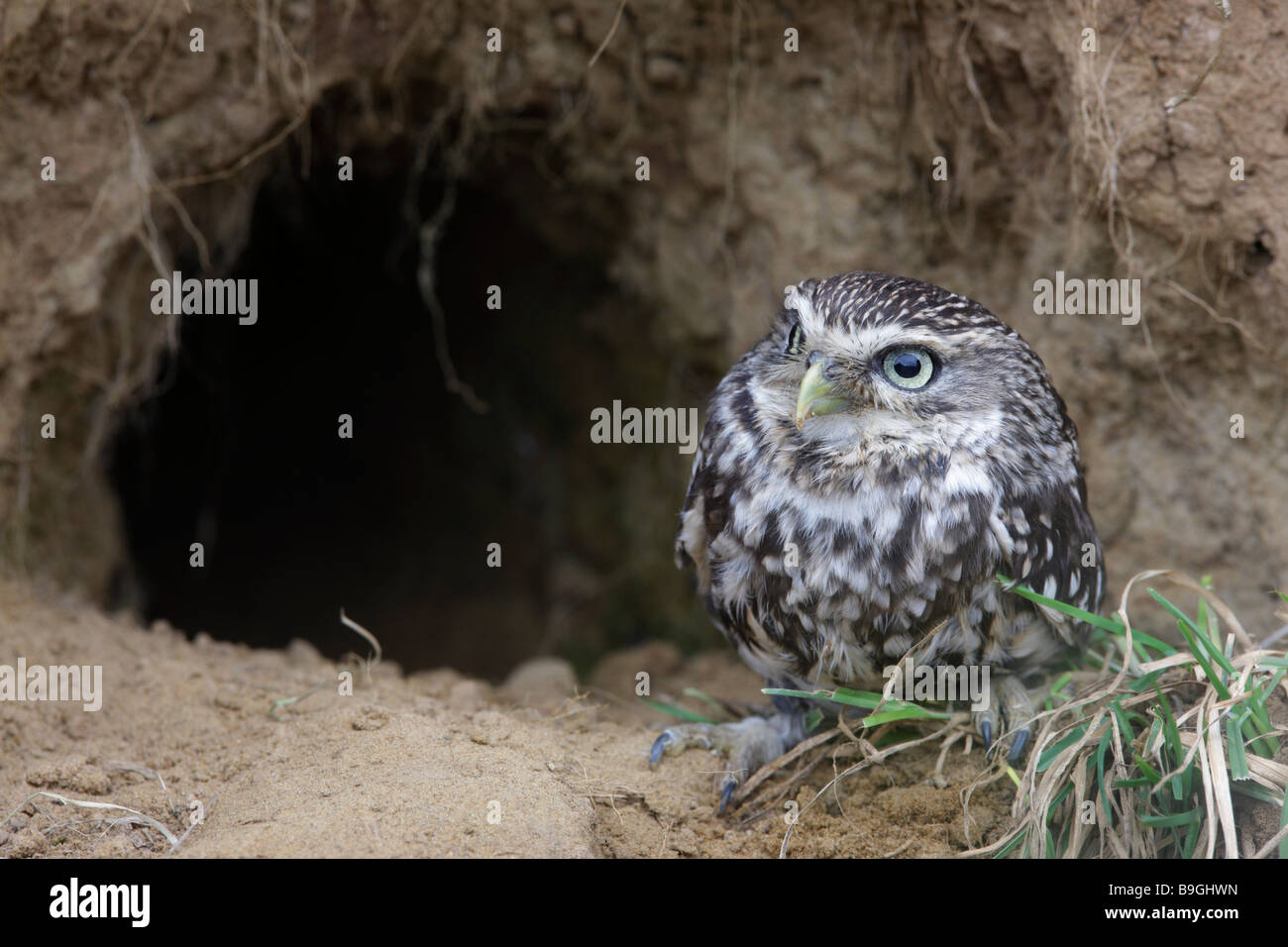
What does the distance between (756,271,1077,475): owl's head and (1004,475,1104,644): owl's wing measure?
16 cm

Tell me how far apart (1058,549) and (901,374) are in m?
0.73

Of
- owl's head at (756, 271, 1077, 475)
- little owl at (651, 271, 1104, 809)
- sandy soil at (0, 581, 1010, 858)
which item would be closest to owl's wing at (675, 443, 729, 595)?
little owl at (651, 271, 1104, 809)

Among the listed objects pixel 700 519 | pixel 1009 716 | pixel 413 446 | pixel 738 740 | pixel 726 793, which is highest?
pixel 413 446

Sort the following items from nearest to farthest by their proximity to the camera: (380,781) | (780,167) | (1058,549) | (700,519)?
(380,781) → (1058,549) → (700,519) → (780,167)

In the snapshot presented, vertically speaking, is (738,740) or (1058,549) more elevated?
(1058,549)

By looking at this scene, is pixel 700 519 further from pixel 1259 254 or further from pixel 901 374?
pixel 1259 254

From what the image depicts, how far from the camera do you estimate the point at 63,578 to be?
4.65 metres

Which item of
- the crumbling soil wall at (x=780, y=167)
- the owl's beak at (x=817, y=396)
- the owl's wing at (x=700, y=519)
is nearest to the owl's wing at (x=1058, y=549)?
the owl's beak at (x=817, y=396)

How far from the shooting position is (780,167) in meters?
4.62

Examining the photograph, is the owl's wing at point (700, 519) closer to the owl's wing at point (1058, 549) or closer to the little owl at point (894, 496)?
the little owl at point (894, 496)

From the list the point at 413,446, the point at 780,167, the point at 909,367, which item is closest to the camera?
the point at 909,367

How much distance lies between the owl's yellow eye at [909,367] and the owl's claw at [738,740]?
3.86ft

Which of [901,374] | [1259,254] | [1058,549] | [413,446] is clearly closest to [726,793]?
[1058,549]

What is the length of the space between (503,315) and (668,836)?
419 centimetres
